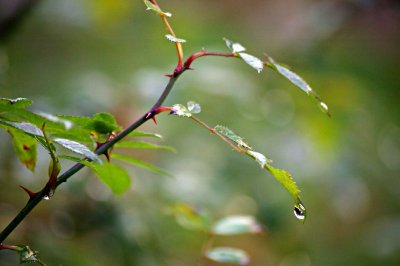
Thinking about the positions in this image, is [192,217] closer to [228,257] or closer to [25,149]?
[228,257]

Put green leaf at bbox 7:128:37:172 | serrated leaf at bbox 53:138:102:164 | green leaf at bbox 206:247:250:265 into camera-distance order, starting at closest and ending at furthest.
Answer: serrated leaf at bbox 53:138:102:164 → green leaf at bbox 7:128:37:172 → green leaf at bbox 206:247:250:265

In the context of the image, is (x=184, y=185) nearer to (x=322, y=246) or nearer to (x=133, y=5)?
(x=322, y=246)

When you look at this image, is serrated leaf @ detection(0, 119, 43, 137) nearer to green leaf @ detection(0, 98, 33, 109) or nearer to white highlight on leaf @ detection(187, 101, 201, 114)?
green leaf @ detection(0, 98, 33, 109)

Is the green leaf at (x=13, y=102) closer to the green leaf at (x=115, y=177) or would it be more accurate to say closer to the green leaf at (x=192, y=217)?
the green leaf at (x=115, y=177)

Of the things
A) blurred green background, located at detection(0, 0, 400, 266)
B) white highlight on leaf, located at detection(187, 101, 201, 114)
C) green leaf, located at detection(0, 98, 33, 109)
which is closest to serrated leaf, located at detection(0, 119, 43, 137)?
green leaf, located at detection(0, 98, 33, 109)

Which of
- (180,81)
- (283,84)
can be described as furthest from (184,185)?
(283,84)

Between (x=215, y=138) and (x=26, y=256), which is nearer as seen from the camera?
(x=26, y=256)

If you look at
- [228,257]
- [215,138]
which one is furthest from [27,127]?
[215,138]
